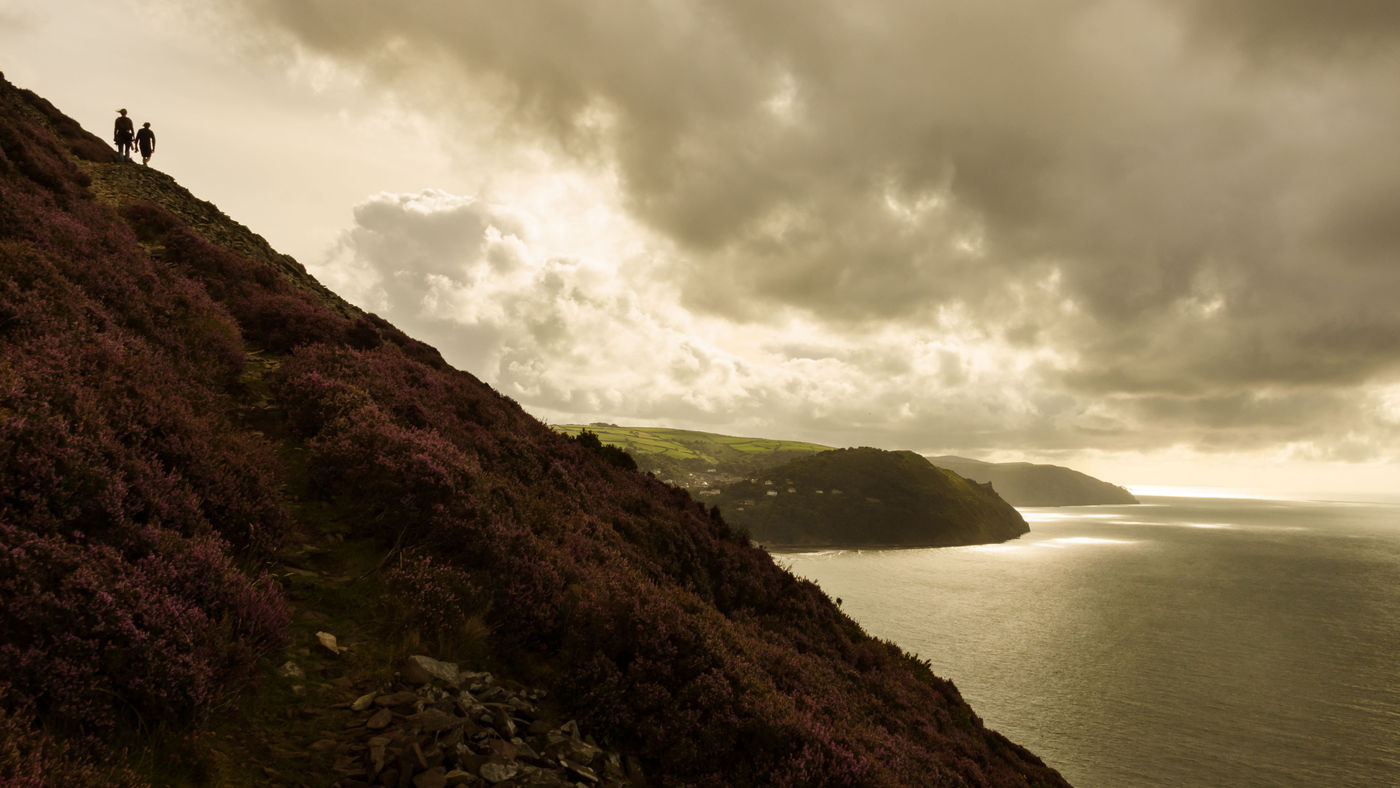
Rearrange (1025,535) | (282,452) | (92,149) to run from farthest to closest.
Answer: (1025,535) < (92,149) < (282,452)

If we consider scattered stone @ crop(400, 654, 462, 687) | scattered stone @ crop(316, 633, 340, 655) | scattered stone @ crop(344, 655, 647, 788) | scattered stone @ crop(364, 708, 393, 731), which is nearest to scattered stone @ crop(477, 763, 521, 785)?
scattered stone @ crop(344, 655, 647, 788)

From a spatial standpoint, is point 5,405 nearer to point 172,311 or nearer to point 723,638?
point 172,311

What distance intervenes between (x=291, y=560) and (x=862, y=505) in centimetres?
15539

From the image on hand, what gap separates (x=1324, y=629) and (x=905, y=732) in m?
95.1

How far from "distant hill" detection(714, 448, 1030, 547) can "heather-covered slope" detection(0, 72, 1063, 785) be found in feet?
Answer: 417

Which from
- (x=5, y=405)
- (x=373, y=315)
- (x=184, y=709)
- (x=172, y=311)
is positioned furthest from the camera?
(x=373, y=315)

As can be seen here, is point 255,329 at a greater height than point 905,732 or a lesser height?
greater

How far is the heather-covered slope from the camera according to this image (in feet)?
14.3

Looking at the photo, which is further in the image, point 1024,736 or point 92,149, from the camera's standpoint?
point 1024,736

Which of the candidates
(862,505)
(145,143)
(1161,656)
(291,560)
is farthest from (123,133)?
(862,505)

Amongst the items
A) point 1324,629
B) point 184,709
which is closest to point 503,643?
point 184,709

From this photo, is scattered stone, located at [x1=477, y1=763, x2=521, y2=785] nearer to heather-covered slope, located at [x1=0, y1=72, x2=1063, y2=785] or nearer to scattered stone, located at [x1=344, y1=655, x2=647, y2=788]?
scattered stone, located at [x1=344, y1=655, x2=647, y2=788]

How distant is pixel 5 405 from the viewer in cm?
590

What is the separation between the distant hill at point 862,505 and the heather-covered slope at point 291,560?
12699 centimetres
